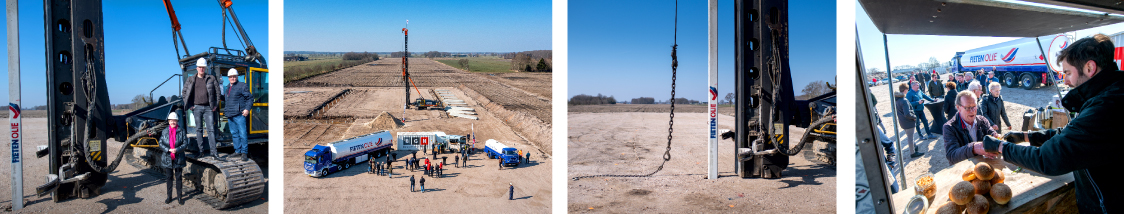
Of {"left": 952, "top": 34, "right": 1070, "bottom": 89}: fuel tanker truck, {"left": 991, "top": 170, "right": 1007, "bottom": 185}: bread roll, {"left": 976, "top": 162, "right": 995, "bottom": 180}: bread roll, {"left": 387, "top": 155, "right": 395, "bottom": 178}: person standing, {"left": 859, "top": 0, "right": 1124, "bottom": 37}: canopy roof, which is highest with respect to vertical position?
{"left": 859, "top": 0, "right": 1124, "bottom": 37}: canopy roof

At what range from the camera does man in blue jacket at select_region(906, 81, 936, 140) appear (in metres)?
1.47

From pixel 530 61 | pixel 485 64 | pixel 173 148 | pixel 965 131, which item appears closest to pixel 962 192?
pixel 965 131

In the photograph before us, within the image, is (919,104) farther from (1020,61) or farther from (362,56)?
(362,56)

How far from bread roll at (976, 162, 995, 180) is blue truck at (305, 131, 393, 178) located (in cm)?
369

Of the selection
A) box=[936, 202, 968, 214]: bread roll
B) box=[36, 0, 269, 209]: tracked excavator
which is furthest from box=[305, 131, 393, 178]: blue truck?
box=[936, 202, 968, 214]: bread roll

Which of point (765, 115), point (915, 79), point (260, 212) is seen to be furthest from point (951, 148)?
point (260, 212)

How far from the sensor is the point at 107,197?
291 cm

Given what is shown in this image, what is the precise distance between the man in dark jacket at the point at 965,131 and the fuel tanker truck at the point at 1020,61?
0.39ft

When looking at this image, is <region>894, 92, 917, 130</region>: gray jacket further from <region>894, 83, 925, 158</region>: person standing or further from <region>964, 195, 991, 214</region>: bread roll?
<region>964, 195, 991, 214</region>: bread roll

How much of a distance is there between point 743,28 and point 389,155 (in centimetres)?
310

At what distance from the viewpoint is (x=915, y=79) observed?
159 centimetres

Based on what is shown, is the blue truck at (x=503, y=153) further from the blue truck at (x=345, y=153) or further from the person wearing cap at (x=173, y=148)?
the person wearing cap at (x=173, y=148)

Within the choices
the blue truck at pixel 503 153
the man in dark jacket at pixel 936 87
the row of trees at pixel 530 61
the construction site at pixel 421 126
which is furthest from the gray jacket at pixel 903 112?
the blue truck at pixel 503 153

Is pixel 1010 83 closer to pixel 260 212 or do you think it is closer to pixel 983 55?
pixel 983 55
